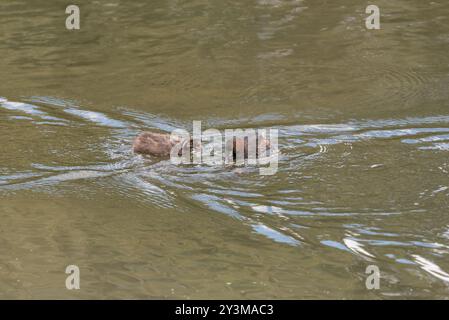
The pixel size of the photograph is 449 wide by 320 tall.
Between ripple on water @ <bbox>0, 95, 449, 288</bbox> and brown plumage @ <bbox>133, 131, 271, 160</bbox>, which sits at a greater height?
brown plumage @ <bbox>133, 131, 271, 160</bbox>

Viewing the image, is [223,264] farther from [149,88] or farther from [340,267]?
[149,88]

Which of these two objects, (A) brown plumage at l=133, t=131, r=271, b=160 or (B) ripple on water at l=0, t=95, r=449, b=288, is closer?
(B) ripple on water at l=0, t=95, r=449, b=288

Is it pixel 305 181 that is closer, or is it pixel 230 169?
pixel 305 181

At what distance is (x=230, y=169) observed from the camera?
698 cm

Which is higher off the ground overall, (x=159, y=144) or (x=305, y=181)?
(x=159, y=144)

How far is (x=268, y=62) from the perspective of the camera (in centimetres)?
1018

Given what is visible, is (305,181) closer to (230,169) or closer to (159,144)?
(230,169)

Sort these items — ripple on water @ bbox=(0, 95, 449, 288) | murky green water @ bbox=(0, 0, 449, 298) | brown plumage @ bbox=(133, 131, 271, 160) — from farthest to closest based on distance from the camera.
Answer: brown plumage @ bbox=(133, 131, 271, 160) → ripple on water @ bbox=(0, 95, 449, 288) → murky green water @ bbox=(0, 0, 449, 298)

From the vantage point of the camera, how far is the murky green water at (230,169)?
5418 mm

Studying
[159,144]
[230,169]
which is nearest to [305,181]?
[230,169]

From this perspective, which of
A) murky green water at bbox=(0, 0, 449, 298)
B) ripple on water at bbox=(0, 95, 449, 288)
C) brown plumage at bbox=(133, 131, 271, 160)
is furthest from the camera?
brown plumage at bbox=(133, 131, 271, 160)

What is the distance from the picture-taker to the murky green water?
542 centimetres

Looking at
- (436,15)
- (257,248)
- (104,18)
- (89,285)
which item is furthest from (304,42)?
(89,285)

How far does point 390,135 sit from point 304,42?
3.46m
